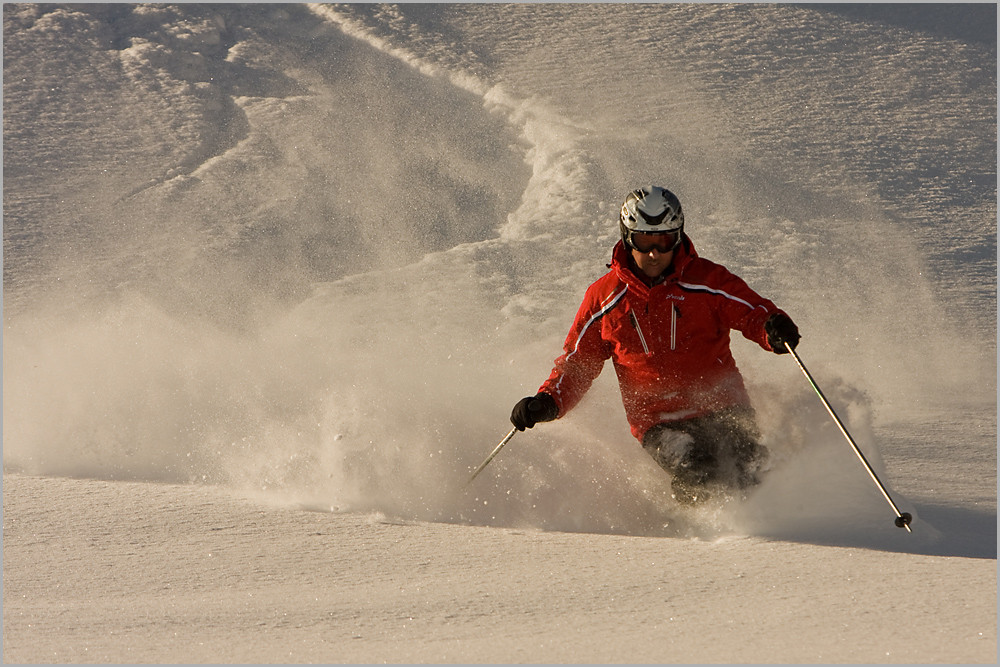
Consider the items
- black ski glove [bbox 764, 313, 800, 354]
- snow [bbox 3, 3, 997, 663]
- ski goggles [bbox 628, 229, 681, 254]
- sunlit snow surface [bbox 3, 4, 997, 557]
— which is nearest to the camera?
snow [bbox 3, 3, 997, 663]

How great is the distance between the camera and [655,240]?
425 cm

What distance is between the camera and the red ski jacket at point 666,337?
172 inches

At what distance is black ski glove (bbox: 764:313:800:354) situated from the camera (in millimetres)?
4121

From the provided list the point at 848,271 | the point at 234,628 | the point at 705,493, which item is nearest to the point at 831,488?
the point at 705,493

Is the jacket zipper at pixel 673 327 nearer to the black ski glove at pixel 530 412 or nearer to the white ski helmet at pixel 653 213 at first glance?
the white ski helmet at pixel 653 213

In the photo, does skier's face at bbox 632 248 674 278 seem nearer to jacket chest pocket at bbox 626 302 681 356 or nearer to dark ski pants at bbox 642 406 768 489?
jacket chest pocket at bbox 626 302 681 356

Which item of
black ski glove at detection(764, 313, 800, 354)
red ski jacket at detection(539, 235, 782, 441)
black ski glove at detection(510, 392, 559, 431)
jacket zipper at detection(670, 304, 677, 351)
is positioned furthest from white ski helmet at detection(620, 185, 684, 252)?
black ski glove at detection(510, 392, 559, 431)

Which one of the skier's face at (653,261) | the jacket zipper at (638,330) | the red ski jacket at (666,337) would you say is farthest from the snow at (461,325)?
the skier's face at (653,261)

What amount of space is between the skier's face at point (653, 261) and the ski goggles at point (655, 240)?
2cm

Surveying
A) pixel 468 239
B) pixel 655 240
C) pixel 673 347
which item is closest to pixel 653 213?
pixel 655 240

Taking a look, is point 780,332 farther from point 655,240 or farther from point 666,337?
point 655,240

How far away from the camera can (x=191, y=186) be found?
1201cm

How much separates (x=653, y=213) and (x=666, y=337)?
64 cm

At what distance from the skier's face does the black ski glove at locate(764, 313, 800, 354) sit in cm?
54
